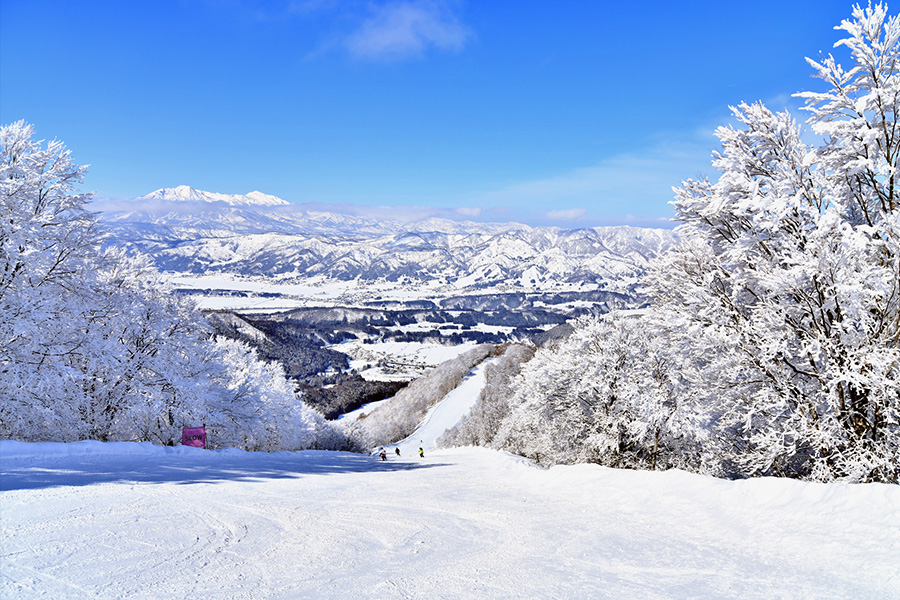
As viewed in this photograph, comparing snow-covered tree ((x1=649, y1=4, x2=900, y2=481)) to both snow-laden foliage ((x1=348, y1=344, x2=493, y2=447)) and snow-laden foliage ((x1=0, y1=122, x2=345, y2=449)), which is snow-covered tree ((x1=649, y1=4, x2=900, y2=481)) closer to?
snow-laden foliage ((x1=0, y1=122, x2=345, y2=449))

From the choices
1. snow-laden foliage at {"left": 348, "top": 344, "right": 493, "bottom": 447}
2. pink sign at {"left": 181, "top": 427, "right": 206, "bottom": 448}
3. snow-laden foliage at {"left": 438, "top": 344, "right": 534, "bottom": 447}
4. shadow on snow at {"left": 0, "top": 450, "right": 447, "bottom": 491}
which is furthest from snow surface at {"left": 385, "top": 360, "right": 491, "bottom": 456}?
shadow on snow at {"left": 0, "top": 450, "right": 447, "bottom": 491}

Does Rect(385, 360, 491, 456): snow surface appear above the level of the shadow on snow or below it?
below

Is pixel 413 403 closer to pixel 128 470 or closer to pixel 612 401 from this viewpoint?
pixel 612 401

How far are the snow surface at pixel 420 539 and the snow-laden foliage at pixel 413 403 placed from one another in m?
101

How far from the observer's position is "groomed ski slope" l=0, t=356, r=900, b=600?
5402mm

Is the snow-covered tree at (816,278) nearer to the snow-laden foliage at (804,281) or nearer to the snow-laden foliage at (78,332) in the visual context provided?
the snow-laden foliage at (804,281)

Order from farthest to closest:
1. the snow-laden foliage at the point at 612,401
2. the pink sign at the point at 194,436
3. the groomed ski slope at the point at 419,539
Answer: the snow-laden foliage at the point at 612,401, the pink sign at the point at 194,436, the groomed ski slope at the point at 419,539

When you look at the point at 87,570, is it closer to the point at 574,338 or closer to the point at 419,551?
the point at 419,551

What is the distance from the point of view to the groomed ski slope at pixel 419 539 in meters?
5.40

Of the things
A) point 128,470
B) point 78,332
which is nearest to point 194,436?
point 78,332

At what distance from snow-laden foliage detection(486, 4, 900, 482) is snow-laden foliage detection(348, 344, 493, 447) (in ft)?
331

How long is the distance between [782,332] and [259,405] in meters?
30.7

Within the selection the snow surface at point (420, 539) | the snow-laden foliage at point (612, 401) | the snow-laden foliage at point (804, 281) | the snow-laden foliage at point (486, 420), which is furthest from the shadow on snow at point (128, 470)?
the snow-laden foliage at point (486, 420)

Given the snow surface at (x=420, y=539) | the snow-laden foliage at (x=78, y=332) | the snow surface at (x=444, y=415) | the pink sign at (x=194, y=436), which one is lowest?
the snow surface at (x=444, y=415)
